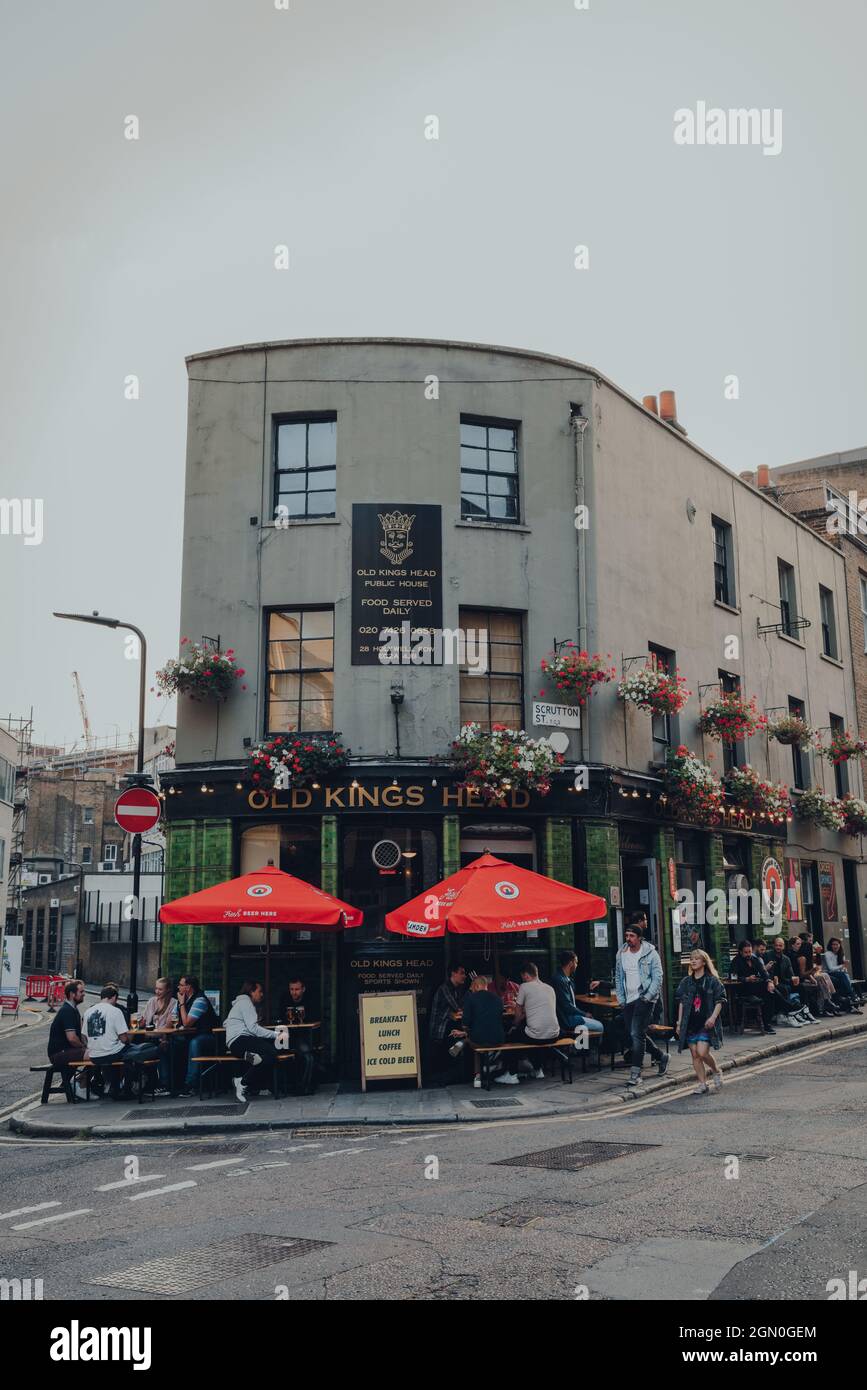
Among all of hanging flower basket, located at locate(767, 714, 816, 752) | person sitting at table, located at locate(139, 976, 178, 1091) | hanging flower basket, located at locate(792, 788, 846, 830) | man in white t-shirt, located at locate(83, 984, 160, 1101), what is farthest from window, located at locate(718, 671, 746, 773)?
man in white t-shirt, located at locate(83, 984, 160, 1101)

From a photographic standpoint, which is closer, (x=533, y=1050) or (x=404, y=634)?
(x=533, y=1050)

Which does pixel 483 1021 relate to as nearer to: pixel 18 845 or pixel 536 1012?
pixel 536 1012

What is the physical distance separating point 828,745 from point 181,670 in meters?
17.8

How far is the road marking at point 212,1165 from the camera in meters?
11.5

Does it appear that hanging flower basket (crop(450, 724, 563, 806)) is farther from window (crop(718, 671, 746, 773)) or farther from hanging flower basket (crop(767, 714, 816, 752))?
hanging flower basket (crop(767, 714, 816, 752))

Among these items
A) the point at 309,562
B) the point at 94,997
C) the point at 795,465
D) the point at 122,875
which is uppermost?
the point at 795,465

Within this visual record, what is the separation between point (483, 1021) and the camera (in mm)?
16406

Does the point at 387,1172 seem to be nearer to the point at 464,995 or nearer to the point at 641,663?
the point at 464,995

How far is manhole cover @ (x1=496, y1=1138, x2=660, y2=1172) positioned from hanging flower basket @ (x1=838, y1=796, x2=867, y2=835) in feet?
64.6

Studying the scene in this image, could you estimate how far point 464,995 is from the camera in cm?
1748

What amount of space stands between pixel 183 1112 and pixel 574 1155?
606 cm

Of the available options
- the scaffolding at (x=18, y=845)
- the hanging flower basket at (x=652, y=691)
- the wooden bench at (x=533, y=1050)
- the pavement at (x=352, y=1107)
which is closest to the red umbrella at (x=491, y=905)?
the wooden bench at (x=533, y=1050)

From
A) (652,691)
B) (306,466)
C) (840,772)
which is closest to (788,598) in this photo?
(840,772)
